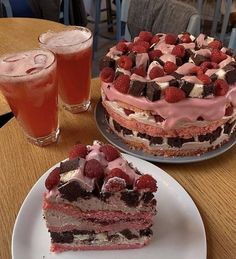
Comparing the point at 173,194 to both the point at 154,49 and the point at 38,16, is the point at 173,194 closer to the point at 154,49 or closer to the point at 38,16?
the point at 154,49

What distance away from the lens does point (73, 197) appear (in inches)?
27.8

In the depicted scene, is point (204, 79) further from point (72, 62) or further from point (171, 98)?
point (72, 62)

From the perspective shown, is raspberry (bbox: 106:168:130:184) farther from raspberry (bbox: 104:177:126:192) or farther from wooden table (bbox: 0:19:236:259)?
wooden table (bbox: 0:19:236:259)

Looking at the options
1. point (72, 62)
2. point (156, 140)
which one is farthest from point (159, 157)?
point (72, 62)

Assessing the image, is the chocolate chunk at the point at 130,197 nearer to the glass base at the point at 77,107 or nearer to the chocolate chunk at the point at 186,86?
the chocolate chunk at the point at 186,86

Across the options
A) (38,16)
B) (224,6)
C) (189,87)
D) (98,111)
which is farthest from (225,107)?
(224,6)

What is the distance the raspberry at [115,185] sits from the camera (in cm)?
69

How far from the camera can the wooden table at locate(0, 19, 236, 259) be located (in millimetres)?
790

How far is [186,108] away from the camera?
0.91 m

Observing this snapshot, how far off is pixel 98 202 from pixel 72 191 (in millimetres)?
60

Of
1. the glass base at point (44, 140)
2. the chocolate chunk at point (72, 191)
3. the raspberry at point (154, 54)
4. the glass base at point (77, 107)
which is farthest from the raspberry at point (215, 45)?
the chocolate chunk at point (72, 191)

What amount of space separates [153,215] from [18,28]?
133cm

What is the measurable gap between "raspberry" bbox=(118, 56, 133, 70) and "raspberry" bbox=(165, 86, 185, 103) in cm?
17

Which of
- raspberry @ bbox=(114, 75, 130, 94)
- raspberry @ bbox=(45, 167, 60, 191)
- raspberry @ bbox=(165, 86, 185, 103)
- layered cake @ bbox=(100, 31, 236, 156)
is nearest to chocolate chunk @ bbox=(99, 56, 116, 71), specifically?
layered cake @ bbox=(100, 31, 236, 156)
